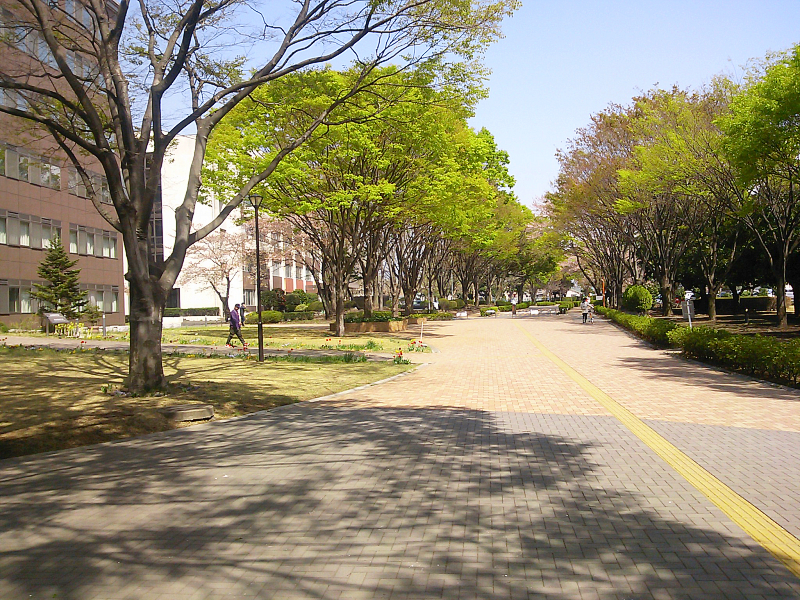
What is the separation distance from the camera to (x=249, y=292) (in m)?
66.4

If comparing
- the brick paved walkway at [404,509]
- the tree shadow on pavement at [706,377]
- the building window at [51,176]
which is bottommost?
the tree shadow on pavement at [706,377]

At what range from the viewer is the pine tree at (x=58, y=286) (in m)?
32.5

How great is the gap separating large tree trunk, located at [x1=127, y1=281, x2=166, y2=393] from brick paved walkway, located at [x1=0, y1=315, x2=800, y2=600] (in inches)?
79.8

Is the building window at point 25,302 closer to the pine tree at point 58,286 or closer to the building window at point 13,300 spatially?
the building window at point 13,300

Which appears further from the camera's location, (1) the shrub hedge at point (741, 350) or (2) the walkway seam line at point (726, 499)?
(1) the shrub hedge at point (741, 350)

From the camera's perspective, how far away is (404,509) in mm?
5602

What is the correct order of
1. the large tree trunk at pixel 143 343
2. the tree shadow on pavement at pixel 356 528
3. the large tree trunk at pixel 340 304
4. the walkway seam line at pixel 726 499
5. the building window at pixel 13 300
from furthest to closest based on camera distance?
the building window at pixel 13 300 → the large tree trunk at pixel 340 304 → the large tree trunk at pixel 143 343 → the walkway seam line at pixel 726 499 → the tree shadow on pavement at pixel 356 528

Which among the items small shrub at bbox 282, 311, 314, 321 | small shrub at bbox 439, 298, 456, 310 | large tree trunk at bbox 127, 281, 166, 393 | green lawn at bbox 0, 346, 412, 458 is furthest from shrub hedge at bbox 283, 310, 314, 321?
large tree trunk at bbox 127, 281, 166, 393

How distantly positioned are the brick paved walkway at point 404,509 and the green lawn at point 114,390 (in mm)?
655

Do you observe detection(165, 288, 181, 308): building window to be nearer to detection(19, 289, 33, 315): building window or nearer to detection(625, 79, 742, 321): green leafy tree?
detection(19, 289, 33, 315): building window

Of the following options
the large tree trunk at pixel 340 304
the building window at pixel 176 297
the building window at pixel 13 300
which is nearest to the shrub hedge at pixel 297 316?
the building window at pixel 176 297

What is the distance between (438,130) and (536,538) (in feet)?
71.3

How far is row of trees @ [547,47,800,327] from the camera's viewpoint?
1866cm

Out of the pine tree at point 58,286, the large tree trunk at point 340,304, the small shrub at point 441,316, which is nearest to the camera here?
the large tree trunk at point 340,304
